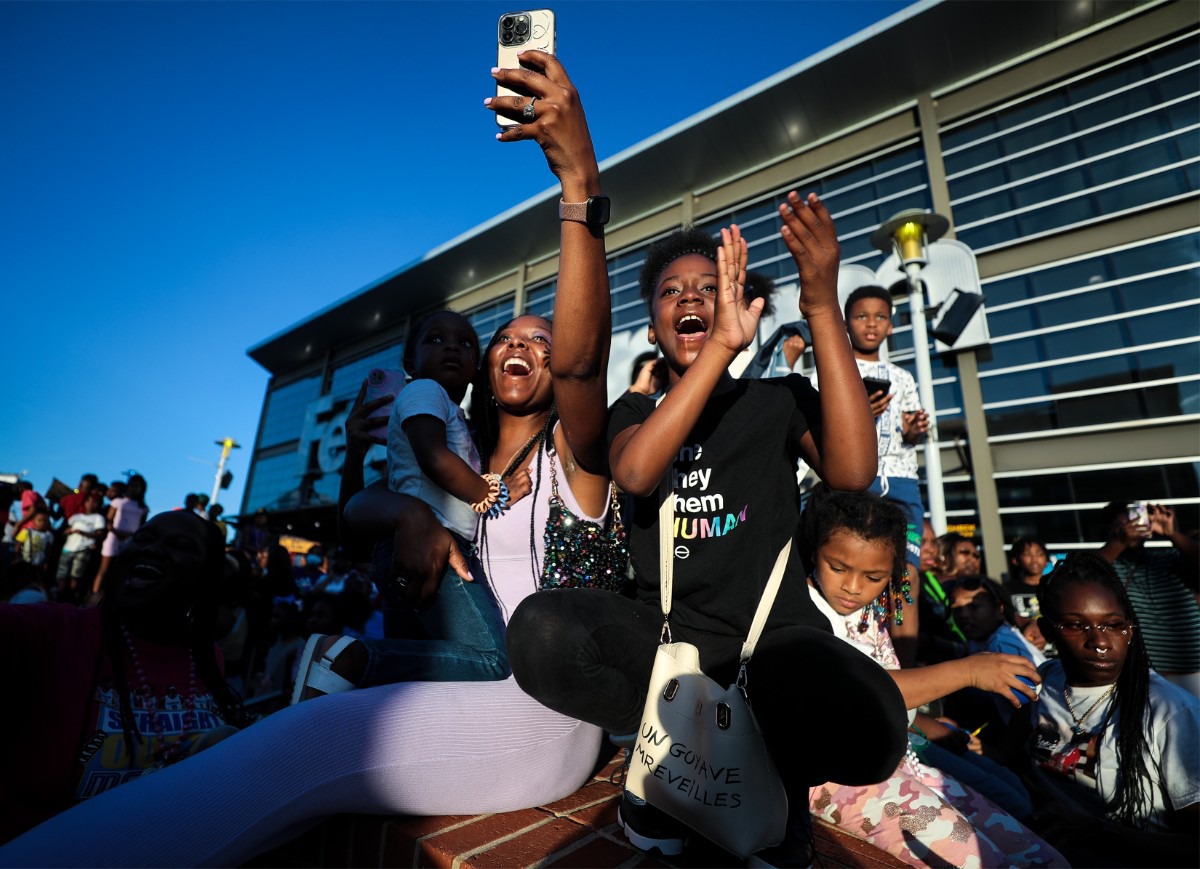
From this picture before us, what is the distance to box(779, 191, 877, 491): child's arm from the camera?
1.34 meters

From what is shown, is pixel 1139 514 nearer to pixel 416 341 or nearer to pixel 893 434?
pixel 893 434

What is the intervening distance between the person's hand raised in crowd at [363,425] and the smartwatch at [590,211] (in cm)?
178

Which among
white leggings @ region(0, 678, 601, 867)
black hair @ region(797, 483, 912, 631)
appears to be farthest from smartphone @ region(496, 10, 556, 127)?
black hair @ region(797, 483, 912, 631)

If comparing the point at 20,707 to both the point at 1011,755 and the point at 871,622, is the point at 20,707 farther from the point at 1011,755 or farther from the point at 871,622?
the point at 1011,755

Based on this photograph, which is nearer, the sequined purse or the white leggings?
the white leggings

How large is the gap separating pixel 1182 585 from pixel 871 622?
2789 millimetres

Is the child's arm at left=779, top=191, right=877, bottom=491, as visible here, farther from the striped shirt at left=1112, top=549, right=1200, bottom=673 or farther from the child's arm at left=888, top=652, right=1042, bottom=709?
the striped shirt at left=1112, top=549, right=1200, bottom=673

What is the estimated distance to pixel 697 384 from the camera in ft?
4.36

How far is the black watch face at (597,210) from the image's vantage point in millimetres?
1234

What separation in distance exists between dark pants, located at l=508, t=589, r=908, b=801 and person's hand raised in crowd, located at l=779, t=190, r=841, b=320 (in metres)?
0.78

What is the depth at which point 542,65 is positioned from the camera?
4.02 feet

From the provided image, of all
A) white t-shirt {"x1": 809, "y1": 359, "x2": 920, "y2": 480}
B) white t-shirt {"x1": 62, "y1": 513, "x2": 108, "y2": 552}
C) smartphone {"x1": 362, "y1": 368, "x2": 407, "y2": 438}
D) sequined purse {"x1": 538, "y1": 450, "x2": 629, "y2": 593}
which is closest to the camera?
sequined purse {"x1": 538, "y1": 450, "x2": 629, "y2": 593}

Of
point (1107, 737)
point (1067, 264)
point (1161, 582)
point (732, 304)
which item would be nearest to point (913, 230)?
point (1067, 264)

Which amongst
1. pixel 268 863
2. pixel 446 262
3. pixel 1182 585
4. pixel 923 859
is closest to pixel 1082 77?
pixel 1182 585
